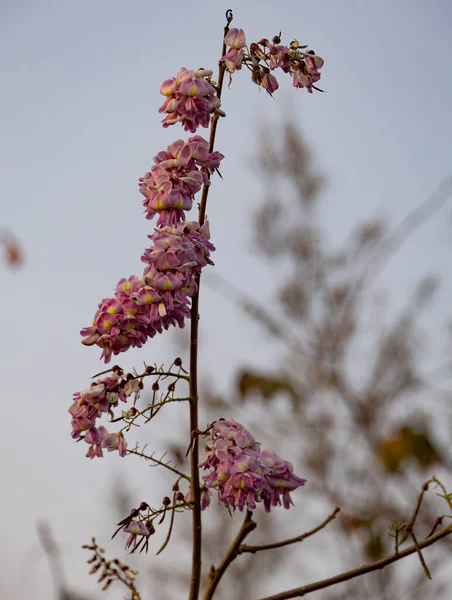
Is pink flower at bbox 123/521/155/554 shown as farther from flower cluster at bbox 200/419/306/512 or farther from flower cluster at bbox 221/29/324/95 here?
flower cluster at bbox 221/29/324/95

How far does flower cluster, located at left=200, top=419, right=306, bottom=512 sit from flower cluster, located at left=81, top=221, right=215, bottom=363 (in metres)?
0.14

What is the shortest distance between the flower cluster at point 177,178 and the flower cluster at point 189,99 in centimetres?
4

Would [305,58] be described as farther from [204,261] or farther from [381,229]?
[381,229]

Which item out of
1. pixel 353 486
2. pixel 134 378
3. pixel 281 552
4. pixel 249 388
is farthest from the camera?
pixel 281 552

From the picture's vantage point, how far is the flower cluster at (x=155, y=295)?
69cm

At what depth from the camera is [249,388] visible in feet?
7.27

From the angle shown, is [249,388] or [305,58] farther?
[249,388]

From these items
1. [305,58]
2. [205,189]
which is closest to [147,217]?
[205,189]

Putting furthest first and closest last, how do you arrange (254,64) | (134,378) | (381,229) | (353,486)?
(381,229) → (353,486) → (254,64) → (134,378)

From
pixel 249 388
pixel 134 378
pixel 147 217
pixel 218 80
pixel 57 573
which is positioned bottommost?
pixel 57 573

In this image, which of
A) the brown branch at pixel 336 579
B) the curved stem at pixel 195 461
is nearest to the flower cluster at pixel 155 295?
the curved stem at pixel 195 461

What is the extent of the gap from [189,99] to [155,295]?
25 cm

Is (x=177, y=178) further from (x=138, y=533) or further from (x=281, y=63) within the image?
(x=138, y=533)

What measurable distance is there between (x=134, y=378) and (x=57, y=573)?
0.27 metres
